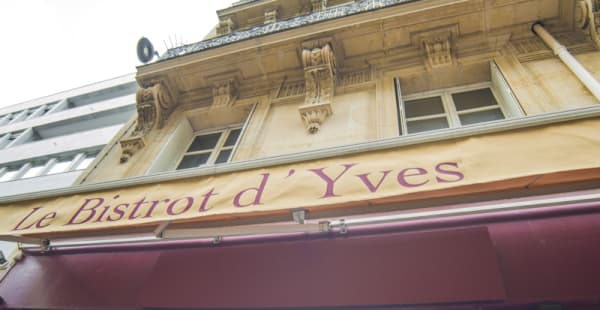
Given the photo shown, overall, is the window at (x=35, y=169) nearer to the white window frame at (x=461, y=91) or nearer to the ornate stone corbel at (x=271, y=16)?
the ornate stone corbel at (x=271, y=16)

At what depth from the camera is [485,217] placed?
2.26 metres

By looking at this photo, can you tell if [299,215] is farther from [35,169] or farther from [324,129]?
[35,169]

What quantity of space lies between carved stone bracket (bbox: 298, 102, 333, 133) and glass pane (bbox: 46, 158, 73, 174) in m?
13.6

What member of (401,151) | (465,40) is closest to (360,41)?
(465,40)

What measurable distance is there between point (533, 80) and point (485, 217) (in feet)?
7.96

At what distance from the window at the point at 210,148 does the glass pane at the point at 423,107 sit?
2778 mm

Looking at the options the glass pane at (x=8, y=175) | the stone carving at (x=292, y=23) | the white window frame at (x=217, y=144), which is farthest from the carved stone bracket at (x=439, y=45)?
the glass pane at (x=8, y=175)

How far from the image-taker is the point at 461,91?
4.37 metres

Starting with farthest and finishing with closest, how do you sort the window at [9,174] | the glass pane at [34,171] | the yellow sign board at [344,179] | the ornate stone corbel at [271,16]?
the window at [9,174]
the glass pane at [34,171]
the ornate stone corbel at [271,16]
the yellow sign board at [344,179]

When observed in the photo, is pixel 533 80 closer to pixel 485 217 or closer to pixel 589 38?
pixel 589 38

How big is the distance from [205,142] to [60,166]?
11.9 m

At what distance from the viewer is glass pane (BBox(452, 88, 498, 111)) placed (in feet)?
13.4

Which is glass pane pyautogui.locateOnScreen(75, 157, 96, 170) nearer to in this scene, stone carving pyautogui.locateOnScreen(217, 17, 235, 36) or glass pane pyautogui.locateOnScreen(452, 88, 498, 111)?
stone carving pyautogui.locateOnScreen(217, 17, 235, 36)

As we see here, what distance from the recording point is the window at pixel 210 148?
4770 millimetres
